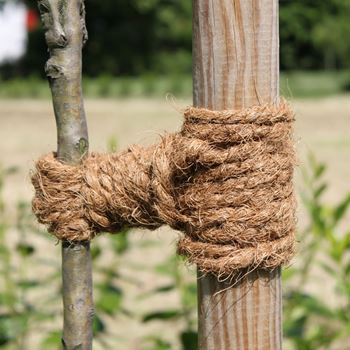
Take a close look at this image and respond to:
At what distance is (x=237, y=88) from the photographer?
136cm

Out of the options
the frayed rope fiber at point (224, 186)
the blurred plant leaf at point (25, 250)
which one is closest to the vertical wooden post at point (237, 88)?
the frayed rope fiber at point (224, 186)

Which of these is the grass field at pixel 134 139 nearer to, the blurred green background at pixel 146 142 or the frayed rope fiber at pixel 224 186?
the blurred green background at pixel 146 142

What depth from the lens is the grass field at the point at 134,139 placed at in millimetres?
4543

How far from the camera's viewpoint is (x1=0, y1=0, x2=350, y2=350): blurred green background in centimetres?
237

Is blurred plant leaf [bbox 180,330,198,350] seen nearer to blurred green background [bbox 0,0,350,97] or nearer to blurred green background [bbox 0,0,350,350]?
blurred green background [bbox 0,0,350,350]

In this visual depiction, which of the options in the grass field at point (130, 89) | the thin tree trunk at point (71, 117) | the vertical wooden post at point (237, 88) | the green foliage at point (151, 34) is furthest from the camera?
the green foliage at point (151, 34)

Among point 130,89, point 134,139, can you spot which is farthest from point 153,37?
point 134,139

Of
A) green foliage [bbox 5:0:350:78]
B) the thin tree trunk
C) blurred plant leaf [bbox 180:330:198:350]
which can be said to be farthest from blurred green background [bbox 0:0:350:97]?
the thin tree trunk

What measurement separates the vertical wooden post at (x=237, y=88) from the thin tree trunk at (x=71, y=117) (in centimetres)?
22

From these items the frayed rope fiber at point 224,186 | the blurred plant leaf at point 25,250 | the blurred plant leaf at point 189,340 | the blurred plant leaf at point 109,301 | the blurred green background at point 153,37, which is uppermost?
the blurred green background at point 153,37

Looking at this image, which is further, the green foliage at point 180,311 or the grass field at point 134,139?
the grass field at point 134,139

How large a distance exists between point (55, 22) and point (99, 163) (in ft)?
0.86

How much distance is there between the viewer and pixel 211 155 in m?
1.34

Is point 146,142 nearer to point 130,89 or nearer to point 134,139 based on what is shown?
point 134,139
